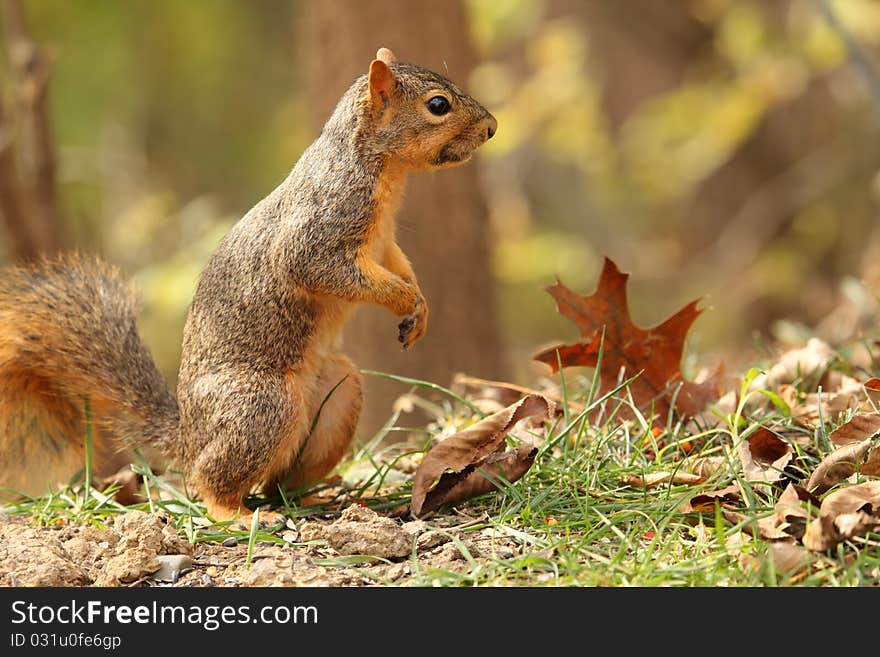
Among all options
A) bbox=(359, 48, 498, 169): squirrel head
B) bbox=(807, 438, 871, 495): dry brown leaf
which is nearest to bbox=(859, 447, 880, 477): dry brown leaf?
bbox=(807, 438, 871, 495): dry brown leaf

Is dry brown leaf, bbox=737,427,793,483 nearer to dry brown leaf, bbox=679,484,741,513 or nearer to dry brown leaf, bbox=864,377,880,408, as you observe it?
dry brown leaf, bbox=679,484,741,513

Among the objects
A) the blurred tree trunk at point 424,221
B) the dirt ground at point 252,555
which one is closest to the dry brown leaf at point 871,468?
the dirt ground at point 252,555

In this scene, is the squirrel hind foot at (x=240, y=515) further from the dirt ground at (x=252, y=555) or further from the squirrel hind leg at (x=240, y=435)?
the dirt ground at (x=252, y=555)

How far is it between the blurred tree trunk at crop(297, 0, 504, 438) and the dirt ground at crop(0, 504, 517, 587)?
1.95 meters

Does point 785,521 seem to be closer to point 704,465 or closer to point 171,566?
point 704,465

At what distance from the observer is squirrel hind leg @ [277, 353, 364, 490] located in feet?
9.12

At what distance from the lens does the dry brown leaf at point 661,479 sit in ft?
7.93

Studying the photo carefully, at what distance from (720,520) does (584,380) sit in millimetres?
1442

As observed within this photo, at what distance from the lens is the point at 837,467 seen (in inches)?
88.8

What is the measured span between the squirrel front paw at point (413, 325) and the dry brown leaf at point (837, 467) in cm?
101

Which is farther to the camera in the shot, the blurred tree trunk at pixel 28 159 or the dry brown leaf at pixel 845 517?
the blurred tree trunk at pixel 28 159

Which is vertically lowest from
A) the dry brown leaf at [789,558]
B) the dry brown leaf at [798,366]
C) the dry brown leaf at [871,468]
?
the dry brown leaf at [789,558]

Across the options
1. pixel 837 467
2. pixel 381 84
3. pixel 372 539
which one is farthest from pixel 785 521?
pixel 381 84
